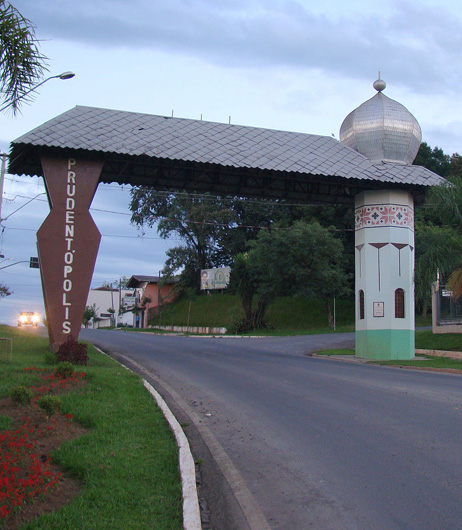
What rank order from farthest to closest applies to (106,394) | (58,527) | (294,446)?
(106,394) < (294,446) < (58,527)

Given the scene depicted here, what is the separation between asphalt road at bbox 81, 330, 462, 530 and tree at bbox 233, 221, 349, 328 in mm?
31001

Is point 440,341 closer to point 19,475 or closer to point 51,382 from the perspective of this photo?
point 51,382

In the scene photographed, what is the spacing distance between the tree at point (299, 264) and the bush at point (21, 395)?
123 ft

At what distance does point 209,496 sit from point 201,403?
580 cm

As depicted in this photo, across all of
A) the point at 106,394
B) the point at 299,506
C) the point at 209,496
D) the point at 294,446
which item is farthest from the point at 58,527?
the point at 106,394

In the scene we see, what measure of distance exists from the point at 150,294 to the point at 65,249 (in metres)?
63.5

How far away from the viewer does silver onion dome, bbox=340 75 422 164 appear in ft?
85.1

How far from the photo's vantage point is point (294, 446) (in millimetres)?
8219

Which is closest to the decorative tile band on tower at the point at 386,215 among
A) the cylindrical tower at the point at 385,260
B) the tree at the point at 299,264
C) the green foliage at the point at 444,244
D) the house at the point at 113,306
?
the cylindrical tower at the point at 385,260

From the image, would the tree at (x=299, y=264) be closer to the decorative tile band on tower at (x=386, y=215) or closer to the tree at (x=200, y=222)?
the tree at (x=200, y=222)

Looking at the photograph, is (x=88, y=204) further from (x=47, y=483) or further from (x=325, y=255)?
(x=325, y=255)

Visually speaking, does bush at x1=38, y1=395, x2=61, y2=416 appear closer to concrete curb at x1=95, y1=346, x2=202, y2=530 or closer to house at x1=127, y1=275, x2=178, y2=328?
concrete curb at x1=95, y1=346, x2=202, y2=530

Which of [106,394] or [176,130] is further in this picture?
[176,130]

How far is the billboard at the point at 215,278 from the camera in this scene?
59.3 metres
